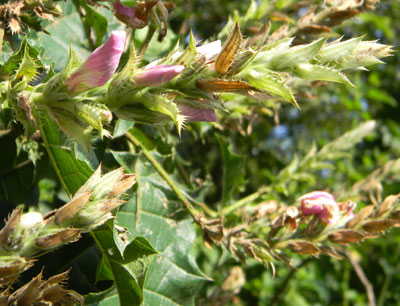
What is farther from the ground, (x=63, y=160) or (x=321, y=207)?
(x=63, y=160)

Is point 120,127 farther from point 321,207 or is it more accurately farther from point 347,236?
point 347,236

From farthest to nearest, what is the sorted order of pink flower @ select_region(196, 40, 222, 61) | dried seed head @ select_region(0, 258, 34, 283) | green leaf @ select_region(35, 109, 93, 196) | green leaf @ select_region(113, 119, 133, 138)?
1. green leaf @ select_region(113, 119, 133, 138)
2. green leaf @ select_region(35, 109, 93, 196)
3. pink flower @ select_region(196, 40, 222, 61)
4. dried seed head @ select_region(0, 258, 34, 283)

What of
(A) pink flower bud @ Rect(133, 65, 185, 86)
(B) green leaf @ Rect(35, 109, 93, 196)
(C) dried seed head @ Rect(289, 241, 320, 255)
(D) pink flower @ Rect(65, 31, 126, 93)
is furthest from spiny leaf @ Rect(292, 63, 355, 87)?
(C) dried seed head @ Rect(289, 241, 320, 255)

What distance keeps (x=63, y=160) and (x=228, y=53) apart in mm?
588

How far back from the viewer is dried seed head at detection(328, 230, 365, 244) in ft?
4.80

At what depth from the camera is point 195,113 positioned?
97 centimetres

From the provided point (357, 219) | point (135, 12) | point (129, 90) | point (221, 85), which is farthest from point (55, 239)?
point (357, 219)

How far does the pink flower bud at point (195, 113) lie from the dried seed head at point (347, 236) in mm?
701

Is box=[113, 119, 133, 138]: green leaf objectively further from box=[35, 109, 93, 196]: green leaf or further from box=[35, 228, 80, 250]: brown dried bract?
box=[35, 228, 80, 250]: brown dried bract

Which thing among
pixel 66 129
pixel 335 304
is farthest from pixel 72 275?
pixel 335 304

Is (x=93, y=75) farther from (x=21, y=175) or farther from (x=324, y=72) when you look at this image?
(x=21, y=175)

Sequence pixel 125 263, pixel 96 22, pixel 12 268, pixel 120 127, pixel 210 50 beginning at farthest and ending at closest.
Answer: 1. pixel 96 22
2. pixel 120 127
3. pixel 125 263
4. pixel 210 50
5. pixel 12 268

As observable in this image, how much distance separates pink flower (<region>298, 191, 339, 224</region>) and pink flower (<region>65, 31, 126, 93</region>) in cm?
81

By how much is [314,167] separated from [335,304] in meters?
2.17
